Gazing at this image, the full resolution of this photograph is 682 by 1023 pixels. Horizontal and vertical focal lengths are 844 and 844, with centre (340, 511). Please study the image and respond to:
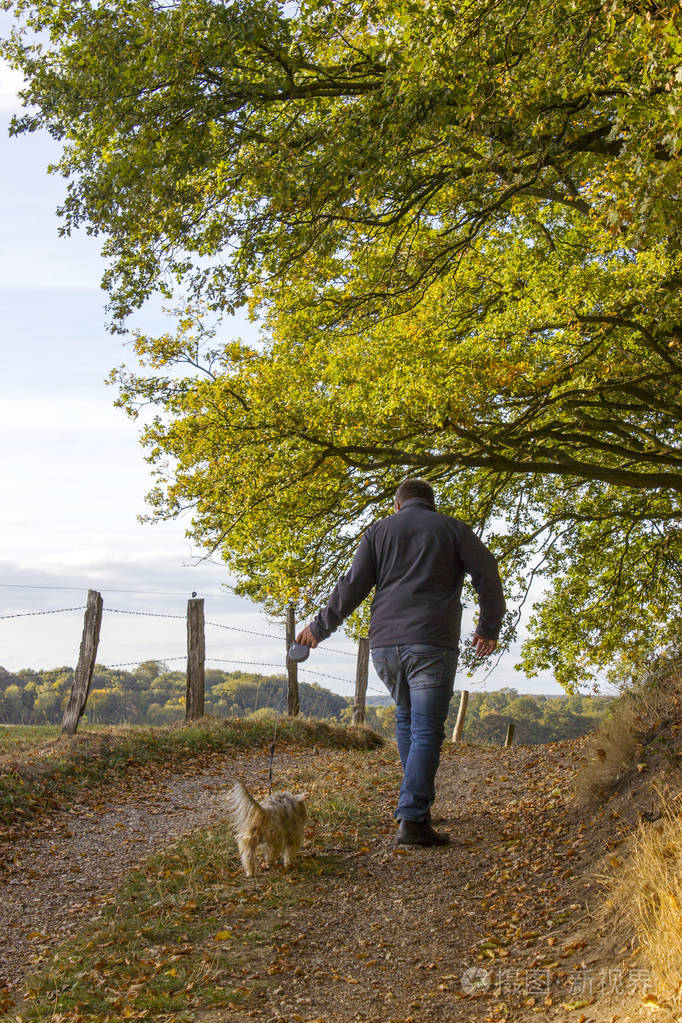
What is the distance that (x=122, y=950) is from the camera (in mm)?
4711

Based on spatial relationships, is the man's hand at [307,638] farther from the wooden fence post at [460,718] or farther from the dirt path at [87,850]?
the wooden fence post at [460,718]

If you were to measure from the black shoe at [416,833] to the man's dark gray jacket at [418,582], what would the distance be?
131 centimetres

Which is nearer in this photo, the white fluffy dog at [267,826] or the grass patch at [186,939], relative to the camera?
the grass patch at [186,939]

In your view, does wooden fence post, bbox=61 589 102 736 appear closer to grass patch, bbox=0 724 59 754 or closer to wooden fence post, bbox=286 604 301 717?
grass patch, bbox=0 724 59 754

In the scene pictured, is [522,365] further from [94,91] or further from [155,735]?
[155,735]

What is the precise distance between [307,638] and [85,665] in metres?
7.51

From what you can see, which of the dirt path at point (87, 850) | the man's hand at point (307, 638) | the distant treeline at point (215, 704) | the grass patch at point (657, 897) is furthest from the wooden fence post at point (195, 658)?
the grass patch at point (657, 897)

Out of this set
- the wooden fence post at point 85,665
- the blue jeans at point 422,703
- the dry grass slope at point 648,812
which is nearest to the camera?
the dry grass slope at point 648,812

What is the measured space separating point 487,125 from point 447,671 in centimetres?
462

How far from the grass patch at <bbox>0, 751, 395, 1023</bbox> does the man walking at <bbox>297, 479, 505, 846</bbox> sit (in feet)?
2.76

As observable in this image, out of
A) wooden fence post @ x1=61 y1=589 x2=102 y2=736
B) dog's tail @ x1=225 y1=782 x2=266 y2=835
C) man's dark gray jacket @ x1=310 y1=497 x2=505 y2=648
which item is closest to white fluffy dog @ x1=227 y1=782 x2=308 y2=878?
dog's tail @ x1=225 y1=782 x2=266 y2=835

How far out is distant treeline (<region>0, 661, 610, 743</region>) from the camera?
17641 mm

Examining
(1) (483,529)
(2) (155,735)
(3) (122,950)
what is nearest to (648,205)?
(3) (122,950)

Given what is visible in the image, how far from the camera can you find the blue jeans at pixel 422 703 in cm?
587
